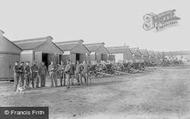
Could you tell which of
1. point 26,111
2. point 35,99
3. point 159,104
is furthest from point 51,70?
point 26,111

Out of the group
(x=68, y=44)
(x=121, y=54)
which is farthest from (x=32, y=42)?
(x=121, y=54)

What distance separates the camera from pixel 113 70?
92.9 ft

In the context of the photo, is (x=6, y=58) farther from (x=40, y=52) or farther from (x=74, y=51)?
(x=74, y=51)

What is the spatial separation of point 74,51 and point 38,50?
7.25 metres

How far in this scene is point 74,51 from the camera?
3058 cm

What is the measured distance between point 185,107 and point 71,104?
4.76 meters

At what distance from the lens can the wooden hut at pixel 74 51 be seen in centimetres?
2978

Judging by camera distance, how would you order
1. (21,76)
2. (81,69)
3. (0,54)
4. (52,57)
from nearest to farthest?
(21,76)
(81,69)
(0,54)
(52,57)

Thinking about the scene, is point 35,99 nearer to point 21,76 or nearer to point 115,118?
point 21,76

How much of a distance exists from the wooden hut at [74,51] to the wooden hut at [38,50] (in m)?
1.51

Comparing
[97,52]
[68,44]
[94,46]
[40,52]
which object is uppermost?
[94,46]

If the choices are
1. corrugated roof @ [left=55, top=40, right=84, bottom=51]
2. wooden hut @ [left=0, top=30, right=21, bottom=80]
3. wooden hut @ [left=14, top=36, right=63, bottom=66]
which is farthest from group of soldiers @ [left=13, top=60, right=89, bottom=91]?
corrugated roof @ [left=55, top=40, right=84, bottom=51]

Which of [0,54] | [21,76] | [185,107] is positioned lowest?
[185,107]

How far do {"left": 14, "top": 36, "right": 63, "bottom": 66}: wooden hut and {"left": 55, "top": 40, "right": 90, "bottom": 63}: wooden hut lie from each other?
1505 mm
